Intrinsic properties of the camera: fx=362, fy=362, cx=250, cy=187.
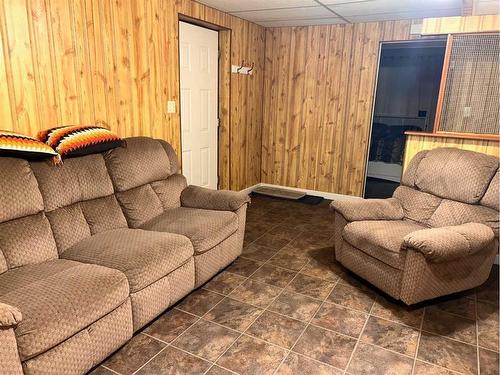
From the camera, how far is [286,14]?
4.16 meters

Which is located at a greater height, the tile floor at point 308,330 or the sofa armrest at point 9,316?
the sofa armrest at point 9,316

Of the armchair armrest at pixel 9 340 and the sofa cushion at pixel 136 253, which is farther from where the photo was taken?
the sofa cushion at pixel 136 253

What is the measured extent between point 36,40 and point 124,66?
744 millimetres

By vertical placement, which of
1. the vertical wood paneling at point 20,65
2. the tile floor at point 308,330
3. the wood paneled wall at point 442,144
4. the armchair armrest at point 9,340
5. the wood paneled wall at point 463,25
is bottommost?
the tile floor at point 308,330

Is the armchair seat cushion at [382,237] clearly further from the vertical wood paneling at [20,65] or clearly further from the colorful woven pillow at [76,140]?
the vertical wood paneling at [20,65]

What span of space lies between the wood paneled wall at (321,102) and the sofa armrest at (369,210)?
1.90 metres

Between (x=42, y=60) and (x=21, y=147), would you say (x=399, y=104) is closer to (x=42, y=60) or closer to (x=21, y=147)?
(x=42, y=60)

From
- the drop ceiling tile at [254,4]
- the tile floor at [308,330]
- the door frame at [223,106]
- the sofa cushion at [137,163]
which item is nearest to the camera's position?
the tile floor at [308,330]

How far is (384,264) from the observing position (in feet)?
8.32

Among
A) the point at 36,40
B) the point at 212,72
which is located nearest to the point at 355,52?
the point at 212,72

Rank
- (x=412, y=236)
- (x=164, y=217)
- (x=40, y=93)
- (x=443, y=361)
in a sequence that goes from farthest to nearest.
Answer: (x=164, y=217) < (x=40, y=93) < (x=412, y=236) < (x=443, y=361)

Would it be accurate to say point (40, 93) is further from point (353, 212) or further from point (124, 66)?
point (353, 212)

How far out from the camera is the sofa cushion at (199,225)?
2.57 meters

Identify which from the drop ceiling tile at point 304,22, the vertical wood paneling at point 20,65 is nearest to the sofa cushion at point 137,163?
the vertical wood paneling at point 20,65
